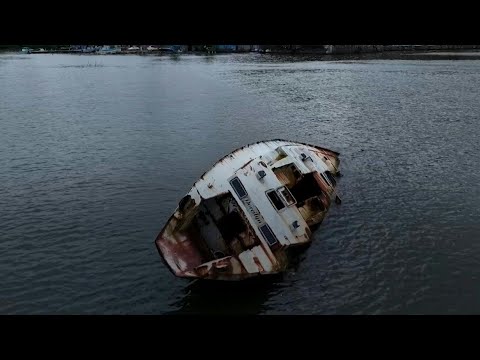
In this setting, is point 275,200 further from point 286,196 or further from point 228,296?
point 228,296

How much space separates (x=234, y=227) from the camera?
31.8m

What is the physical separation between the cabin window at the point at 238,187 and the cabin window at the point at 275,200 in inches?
74.4

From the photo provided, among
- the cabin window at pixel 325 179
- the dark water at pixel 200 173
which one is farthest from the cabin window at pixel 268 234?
the cabin window at pixel 325 179

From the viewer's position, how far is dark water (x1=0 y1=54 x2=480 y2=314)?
27859mm

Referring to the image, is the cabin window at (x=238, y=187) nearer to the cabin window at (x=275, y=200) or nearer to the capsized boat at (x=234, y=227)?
the capsized boat at (x=234, y=227)

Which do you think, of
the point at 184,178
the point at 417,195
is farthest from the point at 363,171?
the point at 184,178

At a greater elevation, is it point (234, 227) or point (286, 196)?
point (286, 196)

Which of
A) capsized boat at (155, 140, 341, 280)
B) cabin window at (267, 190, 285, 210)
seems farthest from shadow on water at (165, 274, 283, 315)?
cabin window at (267, 190, 285, 210)

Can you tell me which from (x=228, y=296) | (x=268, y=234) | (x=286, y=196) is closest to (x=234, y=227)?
(x=268, y=234)

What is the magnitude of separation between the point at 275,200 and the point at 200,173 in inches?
852

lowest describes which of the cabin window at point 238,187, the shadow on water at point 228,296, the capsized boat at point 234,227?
the shadow on water at point 228,296

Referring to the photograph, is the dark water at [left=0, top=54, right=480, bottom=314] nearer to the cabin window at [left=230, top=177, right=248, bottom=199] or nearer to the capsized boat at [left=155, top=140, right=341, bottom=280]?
the capsized boat at [left=155, top=140, right=341, bottom=280]

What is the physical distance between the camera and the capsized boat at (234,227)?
27.0m
